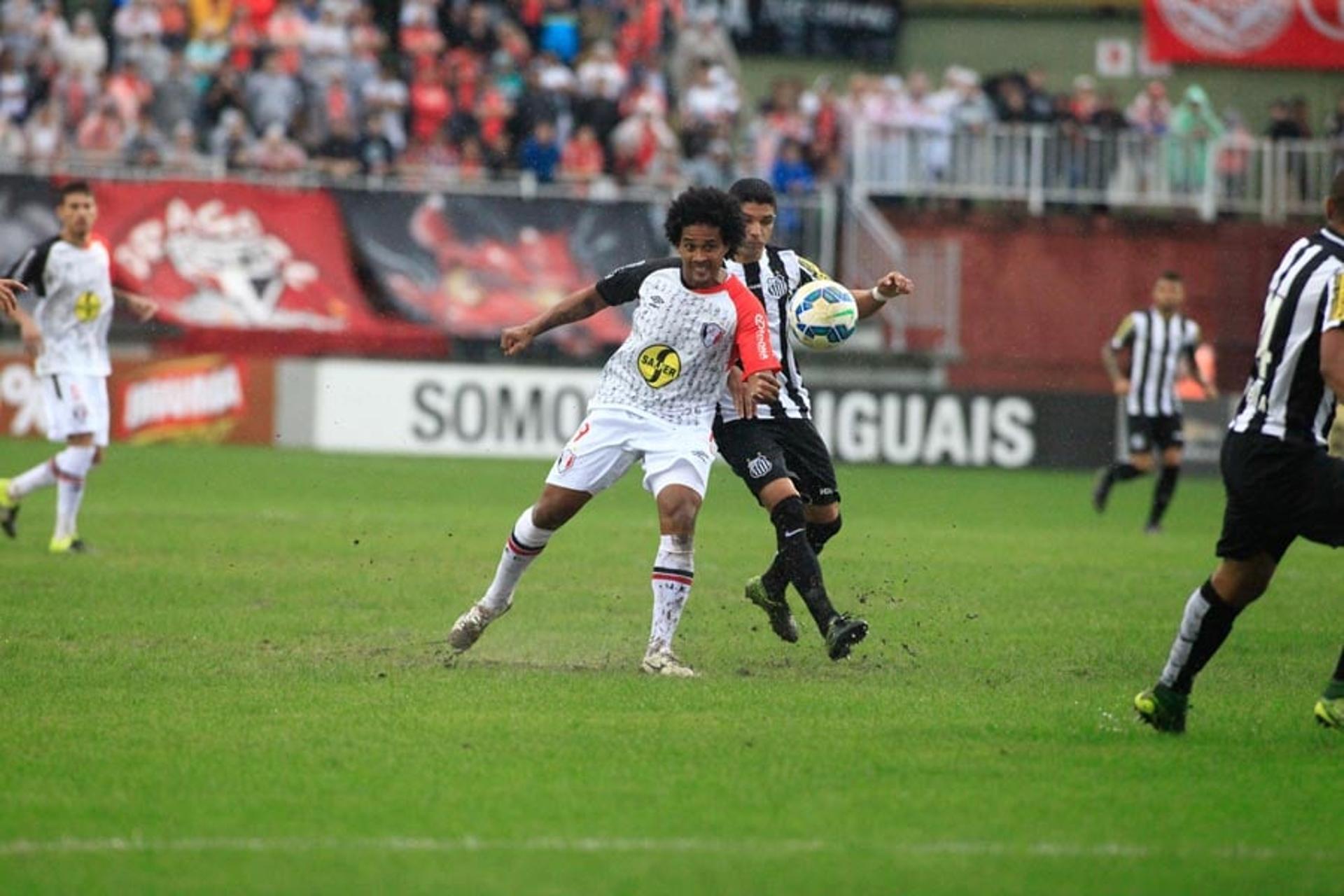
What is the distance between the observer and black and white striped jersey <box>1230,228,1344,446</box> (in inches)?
309

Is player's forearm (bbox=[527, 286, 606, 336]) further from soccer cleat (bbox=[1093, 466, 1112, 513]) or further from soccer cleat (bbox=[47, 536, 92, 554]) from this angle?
soccer cleat (bbox=[1093, 466, 1112, 513])

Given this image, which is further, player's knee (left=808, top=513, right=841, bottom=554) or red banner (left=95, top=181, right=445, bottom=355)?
red banner (left=95, top=181, right=445, bottom=355)

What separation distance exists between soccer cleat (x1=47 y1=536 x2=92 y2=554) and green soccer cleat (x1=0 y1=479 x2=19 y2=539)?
65 centimetres

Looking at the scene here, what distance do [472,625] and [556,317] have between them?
5.08 feet

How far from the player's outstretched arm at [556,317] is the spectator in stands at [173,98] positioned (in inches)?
716

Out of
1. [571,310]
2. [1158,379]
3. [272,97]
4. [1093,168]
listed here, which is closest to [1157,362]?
[1158,379]

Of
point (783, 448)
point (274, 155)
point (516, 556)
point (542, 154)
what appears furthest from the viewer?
point (542, 154)

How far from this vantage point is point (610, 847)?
20.6ft

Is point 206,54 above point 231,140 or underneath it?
above

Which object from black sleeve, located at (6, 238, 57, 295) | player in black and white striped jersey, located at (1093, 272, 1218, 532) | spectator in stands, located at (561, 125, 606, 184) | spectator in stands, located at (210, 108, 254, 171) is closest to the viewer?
black sleeve, located at (6, 238, 57, 295)

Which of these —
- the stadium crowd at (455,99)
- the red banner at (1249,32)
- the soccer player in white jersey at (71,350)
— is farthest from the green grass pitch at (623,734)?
the red banner at (1249,32)

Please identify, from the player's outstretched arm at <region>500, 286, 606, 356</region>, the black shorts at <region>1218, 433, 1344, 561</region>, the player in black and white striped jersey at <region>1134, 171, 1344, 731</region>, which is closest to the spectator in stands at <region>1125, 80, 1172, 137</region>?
the player's outstretched arm at <region>500, 286, 606, 356</region>

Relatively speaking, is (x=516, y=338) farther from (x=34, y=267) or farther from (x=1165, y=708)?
(x=34, y=267)

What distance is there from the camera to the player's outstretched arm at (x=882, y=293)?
10.1 meters
